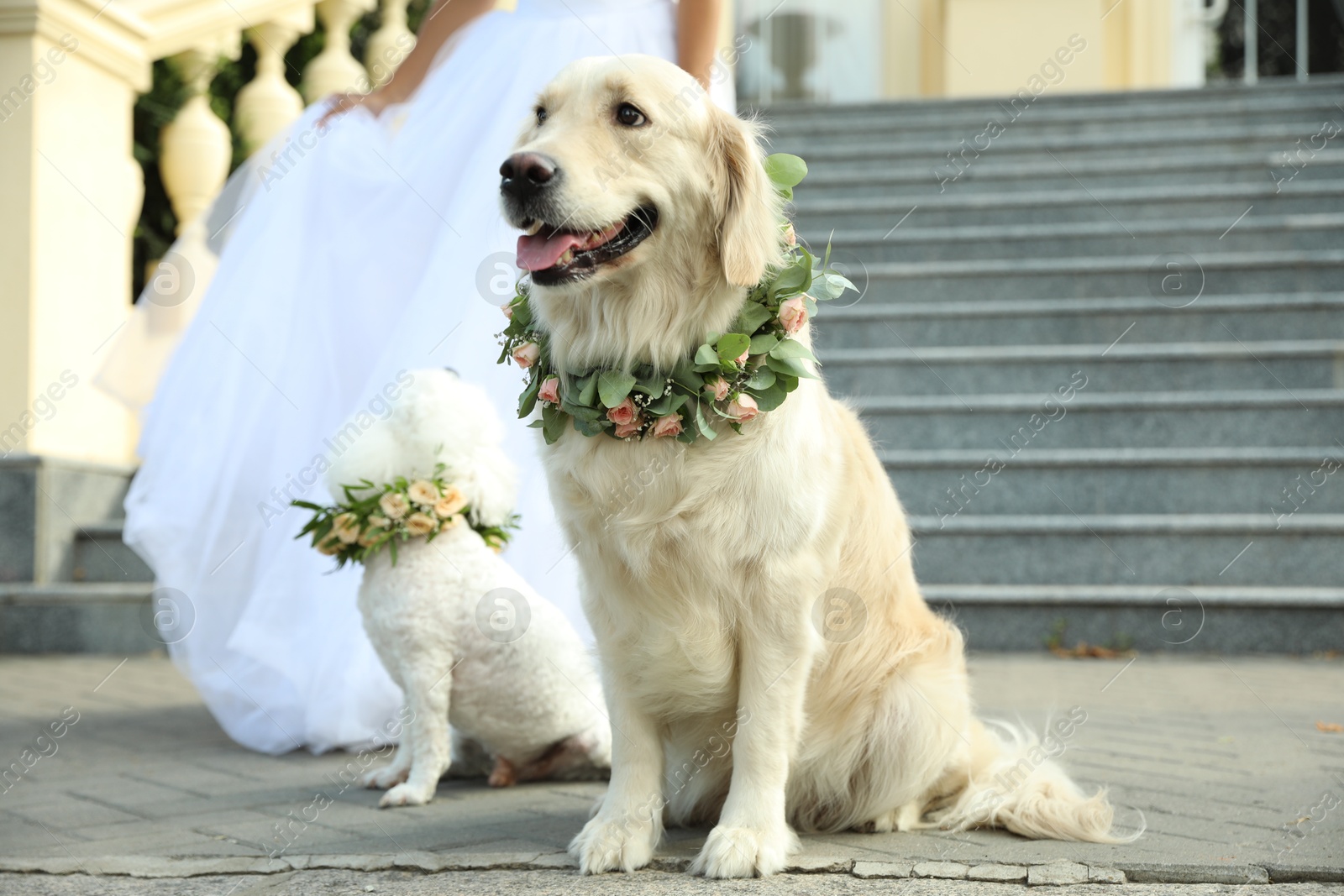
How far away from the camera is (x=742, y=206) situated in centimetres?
227

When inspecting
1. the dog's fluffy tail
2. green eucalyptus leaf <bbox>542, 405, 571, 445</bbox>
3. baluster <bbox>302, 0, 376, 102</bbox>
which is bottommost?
the dog's fluffy tail

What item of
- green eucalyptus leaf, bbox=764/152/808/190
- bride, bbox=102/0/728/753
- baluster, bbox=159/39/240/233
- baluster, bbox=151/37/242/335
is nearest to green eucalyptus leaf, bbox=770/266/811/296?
green eucalyptus leaf, bbox=764/152/808/190

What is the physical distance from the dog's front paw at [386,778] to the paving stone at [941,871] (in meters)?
1.31

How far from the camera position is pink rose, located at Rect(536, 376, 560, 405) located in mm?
2328

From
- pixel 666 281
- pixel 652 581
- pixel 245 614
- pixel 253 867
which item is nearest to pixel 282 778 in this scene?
pixel 245 614

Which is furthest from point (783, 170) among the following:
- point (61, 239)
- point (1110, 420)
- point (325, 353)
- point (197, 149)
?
point (197, 149)

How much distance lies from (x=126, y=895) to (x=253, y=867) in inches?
8.9

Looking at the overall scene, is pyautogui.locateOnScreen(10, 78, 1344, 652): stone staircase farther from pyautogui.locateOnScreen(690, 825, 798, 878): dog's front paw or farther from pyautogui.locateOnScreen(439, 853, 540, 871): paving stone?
pyautogui.locateOnScreen(439, 853, 540, 871): paving stone

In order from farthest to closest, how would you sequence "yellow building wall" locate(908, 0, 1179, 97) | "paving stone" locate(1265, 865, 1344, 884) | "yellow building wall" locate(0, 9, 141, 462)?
"yellow building wall" locate(908, 0, 1179, 97), "yellow building wall" locate(0, 9, 141, 462), "paving stone" locate(1265, 865, 1344, 884)

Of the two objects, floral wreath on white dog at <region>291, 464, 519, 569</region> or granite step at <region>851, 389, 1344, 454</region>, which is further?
granite step at <region>851, 389, 1344, 454</region>

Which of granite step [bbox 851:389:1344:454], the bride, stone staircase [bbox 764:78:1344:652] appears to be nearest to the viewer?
the bride

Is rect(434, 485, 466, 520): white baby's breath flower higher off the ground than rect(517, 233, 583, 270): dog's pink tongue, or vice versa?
rect(517, 233, 583, 270): dog's pink tongue

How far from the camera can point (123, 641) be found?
4930 millimetres

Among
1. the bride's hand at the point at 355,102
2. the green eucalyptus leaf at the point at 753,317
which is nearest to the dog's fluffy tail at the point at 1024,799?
the green eucalyptus leaf at the point at 753,317
